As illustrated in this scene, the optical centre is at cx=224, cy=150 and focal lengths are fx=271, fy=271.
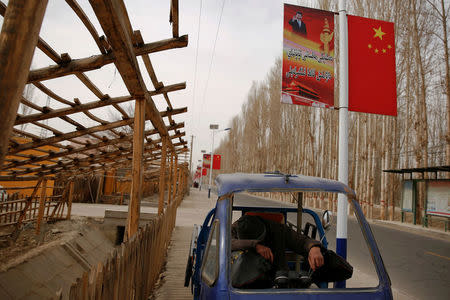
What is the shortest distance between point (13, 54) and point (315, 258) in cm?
231

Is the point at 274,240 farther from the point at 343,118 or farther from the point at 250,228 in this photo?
the point at 343,118

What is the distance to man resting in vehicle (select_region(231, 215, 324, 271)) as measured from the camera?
7.25ft

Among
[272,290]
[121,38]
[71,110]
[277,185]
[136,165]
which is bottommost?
[272,290]

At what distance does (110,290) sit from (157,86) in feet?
11.0

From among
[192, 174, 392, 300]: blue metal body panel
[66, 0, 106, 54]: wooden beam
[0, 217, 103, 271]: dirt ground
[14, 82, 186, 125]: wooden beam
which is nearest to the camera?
[192, 174, 392, 300]: blue metal body panel

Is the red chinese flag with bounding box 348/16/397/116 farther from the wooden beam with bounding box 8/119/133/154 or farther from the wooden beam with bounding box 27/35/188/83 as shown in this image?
the wooden beam with bounding box 8/119/133/154

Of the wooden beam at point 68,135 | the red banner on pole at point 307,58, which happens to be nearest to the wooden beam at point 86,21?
the wooden beam at point 68,135

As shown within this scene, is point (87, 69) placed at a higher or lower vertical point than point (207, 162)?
lower

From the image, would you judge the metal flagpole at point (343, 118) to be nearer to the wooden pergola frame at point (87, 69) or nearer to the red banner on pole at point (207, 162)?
the wooden pergola frame at point (87, 69)

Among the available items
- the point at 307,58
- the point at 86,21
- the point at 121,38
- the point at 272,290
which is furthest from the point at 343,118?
the point at 86,21

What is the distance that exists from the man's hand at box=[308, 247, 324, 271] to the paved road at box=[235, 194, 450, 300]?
406 cm

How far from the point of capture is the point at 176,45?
3.32 metres

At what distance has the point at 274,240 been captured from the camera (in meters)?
2.61

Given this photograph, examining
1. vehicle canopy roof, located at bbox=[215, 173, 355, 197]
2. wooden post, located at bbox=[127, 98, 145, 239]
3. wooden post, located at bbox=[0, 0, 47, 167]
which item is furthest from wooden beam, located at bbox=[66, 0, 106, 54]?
vehicle canopy roof, located at bbox=[215, 173, 355, 197]
